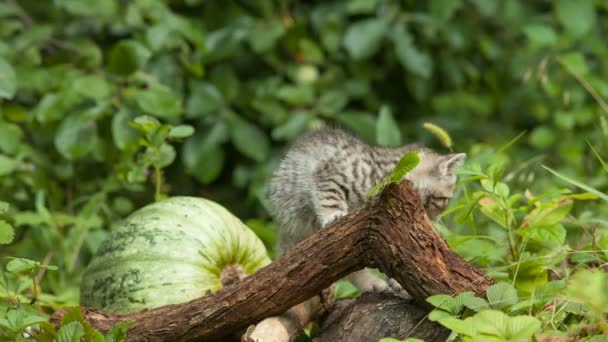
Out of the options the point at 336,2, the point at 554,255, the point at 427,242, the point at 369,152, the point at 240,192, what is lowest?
the point at 554,255

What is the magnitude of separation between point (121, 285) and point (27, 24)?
2.86 m

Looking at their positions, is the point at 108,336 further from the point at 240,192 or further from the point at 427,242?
the point at 240,192

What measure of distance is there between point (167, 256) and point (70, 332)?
2.36 feet

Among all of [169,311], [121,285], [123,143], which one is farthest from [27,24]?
[169,311]

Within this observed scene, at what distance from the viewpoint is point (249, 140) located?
5996 millimetres

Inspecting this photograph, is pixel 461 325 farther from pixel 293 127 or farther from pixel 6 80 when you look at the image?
pixel 293 127

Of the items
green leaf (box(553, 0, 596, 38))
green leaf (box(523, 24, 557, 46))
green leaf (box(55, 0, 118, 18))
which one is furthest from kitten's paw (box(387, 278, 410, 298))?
green leaf (box(553, 0, 596, 38))

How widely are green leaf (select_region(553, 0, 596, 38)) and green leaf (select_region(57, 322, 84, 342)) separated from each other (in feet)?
13.8

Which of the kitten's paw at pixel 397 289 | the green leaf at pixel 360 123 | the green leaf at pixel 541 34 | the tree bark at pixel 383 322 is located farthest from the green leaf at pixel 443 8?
the tree bark at pixel 383 322

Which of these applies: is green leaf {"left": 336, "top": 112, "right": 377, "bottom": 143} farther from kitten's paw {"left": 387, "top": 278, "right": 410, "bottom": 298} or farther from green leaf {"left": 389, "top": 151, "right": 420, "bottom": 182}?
green leaf {"left": 389, "top": 151, "right": 420, "bottom": 182}

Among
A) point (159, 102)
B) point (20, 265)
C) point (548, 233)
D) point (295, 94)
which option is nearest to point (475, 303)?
point (548, 233)

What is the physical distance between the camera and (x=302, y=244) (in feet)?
9.77

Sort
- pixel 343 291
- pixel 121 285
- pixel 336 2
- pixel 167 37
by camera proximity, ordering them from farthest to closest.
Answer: pixel 336 2
pixel 167 37
pixel 343 291
pixel 121 285

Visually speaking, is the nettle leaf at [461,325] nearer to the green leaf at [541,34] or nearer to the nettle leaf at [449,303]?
the nettle leaf at [449,303]
